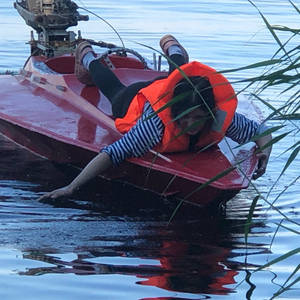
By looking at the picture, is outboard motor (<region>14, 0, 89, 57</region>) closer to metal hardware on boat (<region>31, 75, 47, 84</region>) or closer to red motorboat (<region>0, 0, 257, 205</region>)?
red motorboat (<region>0, 0, 257, 205</region>)

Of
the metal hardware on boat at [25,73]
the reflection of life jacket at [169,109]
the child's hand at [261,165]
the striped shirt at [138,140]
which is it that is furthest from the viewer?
the metal hardware on boat at [25,73]

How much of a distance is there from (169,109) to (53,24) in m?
2.92

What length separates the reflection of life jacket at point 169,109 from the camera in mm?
5578

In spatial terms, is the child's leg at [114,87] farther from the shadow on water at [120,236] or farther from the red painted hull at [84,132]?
the shadow on water at [120,236]

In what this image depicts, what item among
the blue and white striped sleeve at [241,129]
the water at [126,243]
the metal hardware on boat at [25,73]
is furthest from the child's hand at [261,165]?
the metal hardware on boat at [25,73]

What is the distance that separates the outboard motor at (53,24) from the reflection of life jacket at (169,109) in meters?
2.16

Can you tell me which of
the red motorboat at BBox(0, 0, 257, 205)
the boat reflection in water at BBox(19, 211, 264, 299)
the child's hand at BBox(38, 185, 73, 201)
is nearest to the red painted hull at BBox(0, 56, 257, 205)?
the red motorboat at BBox(0, 0, 257, 205)

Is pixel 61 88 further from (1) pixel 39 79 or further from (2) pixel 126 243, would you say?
(2) pixel 126 243

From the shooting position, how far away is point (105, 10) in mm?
15320

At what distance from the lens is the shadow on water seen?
15.9 feet

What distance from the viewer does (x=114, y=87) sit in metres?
6.78

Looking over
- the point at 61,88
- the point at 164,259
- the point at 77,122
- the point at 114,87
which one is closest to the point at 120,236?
the point at 164,259

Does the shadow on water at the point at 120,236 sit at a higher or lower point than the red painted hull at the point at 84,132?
lower

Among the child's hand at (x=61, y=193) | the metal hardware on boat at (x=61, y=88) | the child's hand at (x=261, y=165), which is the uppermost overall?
the metal hardware on boat at (x=61, y=88)
